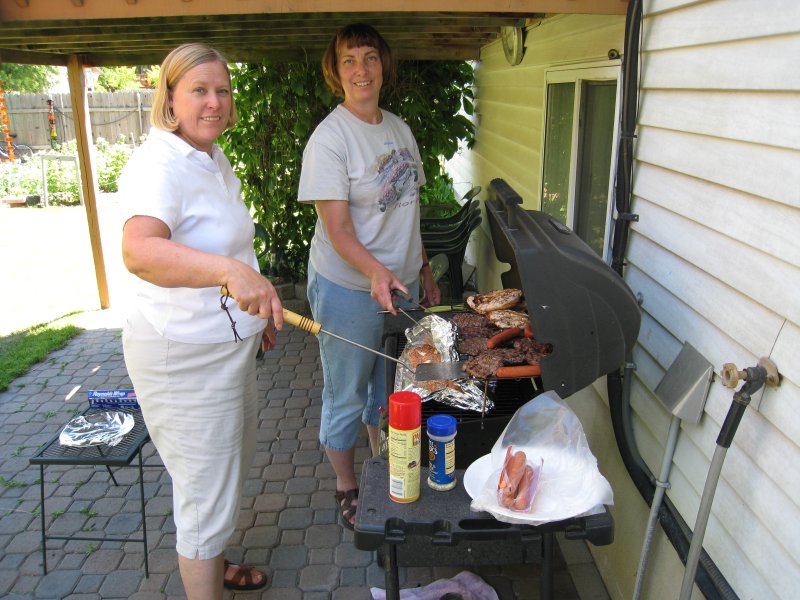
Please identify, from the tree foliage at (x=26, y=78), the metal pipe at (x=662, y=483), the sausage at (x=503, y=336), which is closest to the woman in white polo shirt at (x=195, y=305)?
the sausage at (x=503, y=336)

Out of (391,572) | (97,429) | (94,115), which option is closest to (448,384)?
(391,572)

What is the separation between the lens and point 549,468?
1.91m

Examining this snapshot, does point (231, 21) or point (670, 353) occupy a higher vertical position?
point (231, 21)

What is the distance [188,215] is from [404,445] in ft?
3.26

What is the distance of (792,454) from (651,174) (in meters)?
1.17

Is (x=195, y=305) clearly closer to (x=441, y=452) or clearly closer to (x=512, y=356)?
(x=441, y=452)

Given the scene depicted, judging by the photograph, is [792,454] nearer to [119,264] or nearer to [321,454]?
[321,454]

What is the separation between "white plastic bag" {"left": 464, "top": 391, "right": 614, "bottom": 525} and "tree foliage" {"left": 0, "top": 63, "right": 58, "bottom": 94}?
1062 inches

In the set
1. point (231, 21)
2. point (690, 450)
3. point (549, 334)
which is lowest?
point (690, 450)

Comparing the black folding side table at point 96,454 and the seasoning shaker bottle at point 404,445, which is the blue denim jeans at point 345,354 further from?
the seasoning shaker bottle at point 404,445

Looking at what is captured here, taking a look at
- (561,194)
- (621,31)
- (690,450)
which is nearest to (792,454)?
(690,450)

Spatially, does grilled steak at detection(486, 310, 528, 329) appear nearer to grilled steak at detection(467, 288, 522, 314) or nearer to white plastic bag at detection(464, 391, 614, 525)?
grilled steak at detection(467, 288, 522, 314)

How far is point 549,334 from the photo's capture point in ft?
6.11

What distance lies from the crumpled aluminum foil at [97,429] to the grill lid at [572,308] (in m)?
2.08
